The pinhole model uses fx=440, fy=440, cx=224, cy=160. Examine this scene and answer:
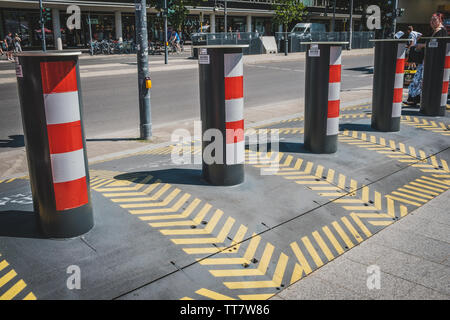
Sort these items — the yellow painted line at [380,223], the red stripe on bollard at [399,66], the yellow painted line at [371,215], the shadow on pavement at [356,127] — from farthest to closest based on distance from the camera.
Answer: the shadow on pavement at [356,127]
the red stripe on bollard at [399,66]
the yellow painted line at [371,215]
the yellow painted line at [380,223]

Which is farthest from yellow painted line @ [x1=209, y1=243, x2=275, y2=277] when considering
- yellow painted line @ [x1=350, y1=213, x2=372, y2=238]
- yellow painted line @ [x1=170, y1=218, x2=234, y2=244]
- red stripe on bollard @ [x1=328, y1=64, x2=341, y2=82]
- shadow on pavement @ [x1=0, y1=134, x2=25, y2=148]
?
shadow on pavement @ [x1=0, y1=134, x2=25, y2=148]

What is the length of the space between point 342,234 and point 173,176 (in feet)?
6.54

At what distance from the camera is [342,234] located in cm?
397

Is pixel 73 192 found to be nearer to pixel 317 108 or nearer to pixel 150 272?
pixel 150 272

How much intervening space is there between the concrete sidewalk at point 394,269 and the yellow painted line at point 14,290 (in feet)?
5.61

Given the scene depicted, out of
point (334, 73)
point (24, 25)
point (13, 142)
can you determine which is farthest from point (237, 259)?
point (24, 25)

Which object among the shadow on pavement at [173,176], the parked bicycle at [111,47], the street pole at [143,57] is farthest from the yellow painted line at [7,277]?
the parked bicycle at [111,47]

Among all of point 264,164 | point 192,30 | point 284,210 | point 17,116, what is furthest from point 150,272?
point 192,30

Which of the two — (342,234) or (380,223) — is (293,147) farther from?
(342,234)

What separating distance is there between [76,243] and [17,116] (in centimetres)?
849

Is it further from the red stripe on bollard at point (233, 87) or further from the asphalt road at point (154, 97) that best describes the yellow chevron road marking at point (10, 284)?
the asphalt road at point (154, 97)

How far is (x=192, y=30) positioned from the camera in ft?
176

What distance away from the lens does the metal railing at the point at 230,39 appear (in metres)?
29.9

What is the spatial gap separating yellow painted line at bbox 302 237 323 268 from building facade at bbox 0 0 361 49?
3217 cm
